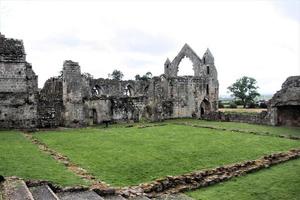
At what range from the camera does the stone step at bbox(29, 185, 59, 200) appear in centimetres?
950

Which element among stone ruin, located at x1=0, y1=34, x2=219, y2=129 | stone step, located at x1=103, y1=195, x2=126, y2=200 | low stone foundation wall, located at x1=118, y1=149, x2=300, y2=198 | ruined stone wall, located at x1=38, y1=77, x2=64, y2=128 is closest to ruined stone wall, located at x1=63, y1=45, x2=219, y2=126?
stone ruin, located at x1=0, y1=34, x2=219, y2=129

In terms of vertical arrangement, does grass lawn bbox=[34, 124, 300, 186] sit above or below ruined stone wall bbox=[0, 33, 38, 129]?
below

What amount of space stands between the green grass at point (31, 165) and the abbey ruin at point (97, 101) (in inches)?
384

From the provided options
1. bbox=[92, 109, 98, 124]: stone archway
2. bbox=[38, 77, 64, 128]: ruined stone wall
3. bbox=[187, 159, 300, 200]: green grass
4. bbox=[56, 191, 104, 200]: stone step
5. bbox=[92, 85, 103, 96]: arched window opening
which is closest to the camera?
bbox=[56, 191, 104, 200]: stone step

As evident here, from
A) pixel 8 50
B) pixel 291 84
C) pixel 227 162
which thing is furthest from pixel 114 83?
pixel 227 162

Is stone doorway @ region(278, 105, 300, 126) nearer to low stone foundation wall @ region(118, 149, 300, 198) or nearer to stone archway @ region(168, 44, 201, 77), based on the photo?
low stone foundation wall @ region(118, 149, 300, 198)

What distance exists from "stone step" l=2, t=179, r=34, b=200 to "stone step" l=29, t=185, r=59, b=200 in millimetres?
299

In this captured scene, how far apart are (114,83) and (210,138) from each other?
86.8ft

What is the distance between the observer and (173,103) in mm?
36500

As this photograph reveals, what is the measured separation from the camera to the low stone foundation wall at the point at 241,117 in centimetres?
2953

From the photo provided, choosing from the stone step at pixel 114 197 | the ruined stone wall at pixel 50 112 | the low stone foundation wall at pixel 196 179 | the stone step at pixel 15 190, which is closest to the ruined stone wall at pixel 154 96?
the ruined stone wall at pixel 50 112

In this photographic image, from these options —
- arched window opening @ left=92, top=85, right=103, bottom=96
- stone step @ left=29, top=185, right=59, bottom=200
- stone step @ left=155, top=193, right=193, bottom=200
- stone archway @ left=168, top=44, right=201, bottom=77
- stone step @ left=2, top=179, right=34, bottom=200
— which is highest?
stone archway @ left=168, top=44, right=201, bottom=77

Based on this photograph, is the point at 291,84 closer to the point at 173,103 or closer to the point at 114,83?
the point at 173,103

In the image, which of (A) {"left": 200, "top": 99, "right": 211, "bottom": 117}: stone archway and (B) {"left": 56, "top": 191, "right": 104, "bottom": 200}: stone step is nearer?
(B) {"left": 56, "top": 191, "right": 104, "bottom": 200}: stone step
